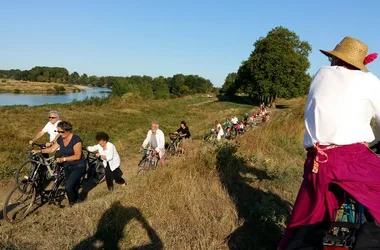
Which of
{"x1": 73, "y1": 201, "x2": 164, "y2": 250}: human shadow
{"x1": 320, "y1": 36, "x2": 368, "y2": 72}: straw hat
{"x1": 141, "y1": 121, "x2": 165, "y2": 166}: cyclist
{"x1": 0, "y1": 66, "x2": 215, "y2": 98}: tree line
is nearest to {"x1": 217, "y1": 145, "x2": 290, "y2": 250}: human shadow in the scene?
{"x1": 73, "y1": 201, "x2": 164, "y2": 250}: human shadow

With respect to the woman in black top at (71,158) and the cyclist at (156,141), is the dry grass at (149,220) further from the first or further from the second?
the cyclist at (156,141)

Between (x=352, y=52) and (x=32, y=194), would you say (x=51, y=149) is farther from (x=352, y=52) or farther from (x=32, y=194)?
(x=352, y=52)

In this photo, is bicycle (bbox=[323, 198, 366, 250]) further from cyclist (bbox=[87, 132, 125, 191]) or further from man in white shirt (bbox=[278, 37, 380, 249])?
cyclist (bbox=[87, 132, 125, 191])

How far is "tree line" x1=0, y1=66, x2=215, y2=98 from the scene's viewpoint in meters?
80.9

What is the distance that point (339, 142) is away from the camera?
2.23 m

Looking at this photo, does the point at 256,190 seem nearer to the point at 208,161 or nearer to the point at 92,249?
the point at 208,161

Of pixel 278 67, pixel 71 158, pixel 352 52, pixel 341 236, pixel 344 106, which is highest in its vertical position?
pixel 278 67

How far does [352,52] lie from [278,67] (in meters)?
49.2

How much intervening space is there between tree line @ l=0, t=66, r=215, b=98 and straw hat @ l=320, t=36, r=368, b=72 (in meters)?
71.0

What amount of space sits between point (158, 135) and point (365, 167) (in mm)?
7704

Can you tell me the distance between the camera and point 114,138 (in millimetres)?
19719

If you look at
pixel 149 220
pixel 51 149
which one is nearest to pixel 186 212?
pixel 149 220

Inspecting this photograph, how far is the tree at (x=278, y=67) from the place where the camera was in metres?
49.5

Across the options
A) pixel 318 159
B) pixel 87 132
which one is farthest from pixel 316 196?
pixel 87 132
